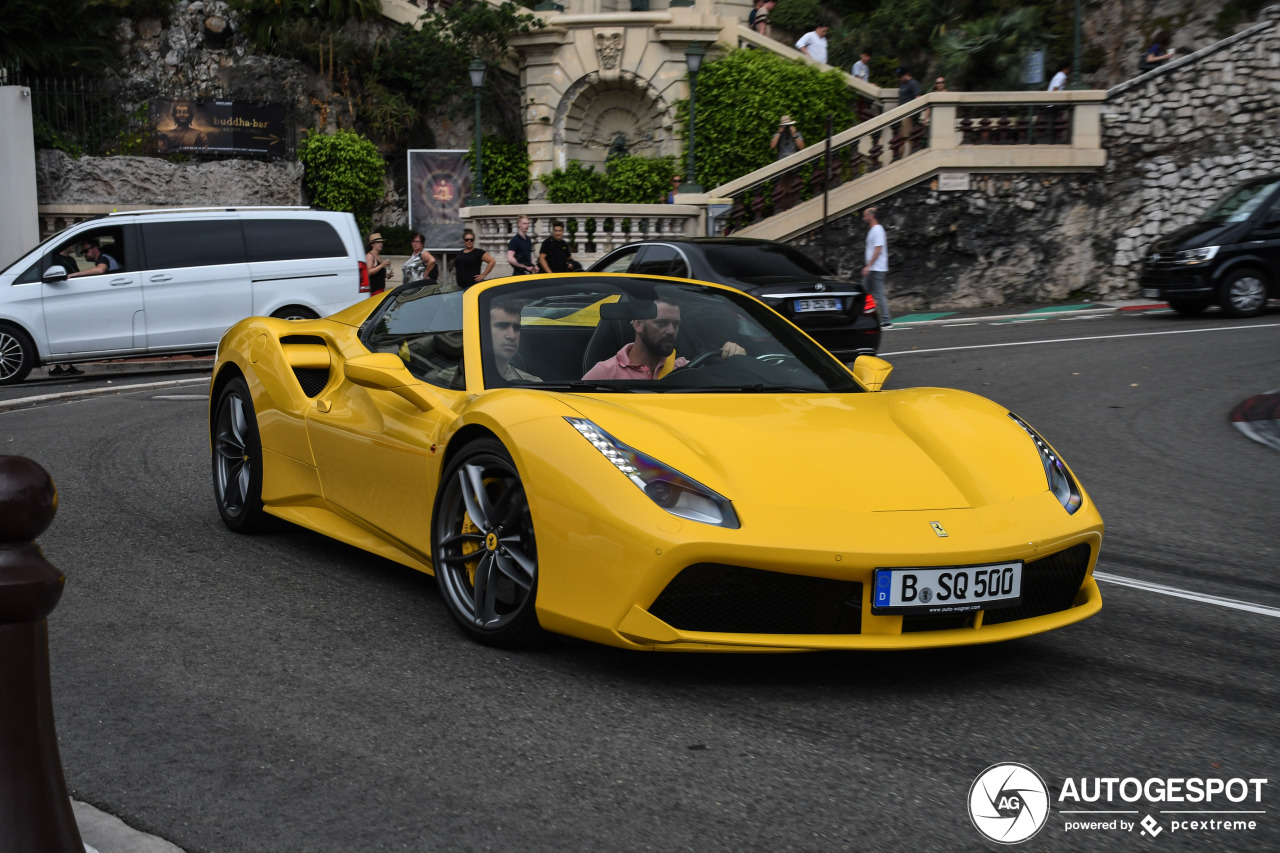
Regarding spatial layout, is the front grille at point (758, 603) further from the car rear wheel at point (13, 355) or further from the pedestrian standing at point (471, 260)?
the pedestrian standing at point (471, 260)

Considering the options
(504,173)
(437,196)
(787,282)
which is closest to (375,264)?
(787,282)

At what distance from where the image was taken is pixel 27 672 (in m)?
2.39

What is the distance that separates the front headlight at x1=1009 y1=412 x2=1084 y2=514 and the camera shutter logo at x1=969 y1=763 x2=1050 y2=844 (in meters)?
1.21

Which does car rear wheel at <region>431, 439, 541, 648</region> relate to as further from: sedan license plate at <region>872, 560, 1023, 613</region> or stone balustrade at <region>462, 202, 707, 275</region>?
stone balustrade at <region>462, 202, 707, 275</region>

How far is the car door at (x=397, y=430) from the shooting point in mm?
4821

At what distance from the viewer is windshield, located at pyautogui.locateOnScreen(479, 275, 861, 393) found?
493cm

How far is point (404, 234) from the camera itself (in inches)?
1253

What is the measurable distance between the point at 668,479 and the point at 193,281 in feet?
44.5

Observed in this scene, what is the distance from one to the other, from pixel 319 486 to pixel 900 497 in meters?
2.71

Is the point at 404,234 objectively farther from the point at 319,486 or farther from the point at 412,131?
the point at 319,486

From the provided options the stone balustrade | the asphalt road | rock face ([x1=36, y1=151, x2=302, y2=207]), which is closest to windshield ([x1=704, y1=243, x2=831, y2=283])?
the asphalt road

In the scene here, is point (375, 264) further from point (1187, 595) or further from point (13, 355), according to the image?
point (1187, 595)

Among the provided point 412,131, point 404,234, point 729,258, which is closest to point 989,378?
point 729,258

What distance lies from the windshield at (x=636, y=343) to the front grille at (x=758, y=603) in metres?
1.17
